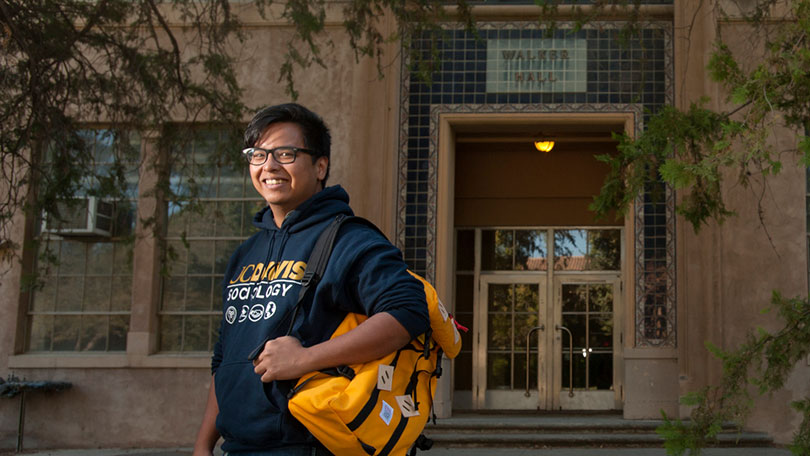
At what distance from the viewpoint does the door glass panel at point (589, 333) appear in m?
13.3

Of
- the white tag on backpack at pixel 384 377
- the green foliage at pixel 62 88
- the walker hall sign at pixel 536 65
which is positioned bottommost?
the white tag on backpack at pixel 384 377

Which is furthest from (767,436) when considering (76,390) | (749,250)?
(76,390)

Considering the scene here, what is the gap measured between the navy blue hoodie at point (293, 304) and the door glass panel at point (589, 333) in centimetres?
1158

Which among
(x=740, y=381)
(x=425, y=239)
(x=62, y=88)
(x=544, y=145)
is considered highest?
(x=544, y=145)

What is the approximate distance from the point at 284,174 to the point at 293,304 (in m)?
0.40

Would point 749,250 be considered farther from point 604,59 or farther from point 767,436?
point 604,59

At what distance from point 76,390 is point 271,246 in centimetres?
972

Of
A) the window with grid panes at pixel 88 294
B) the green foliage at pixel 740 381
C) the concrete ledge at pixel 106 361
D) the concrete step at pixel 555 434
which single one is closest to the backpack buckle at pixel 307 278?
the green foliage at pixel 740 381

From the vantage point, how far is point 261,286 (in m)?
2.23

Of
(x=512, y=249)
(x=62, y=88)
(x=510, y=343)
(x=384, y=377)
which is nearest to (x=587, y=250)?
(x=512, y=249)

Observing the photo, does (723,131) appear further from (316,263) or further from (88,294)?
(88,294)

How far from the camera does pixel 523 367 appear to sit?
1345 cm

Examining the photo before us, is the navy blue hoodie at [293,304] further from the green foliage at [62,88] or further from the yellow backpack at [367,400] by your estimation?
the green foliage at [62,88]

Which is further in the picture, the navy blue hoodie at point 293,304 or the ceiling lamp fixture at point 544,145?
the ceiling lamp fixture at point 544,145
